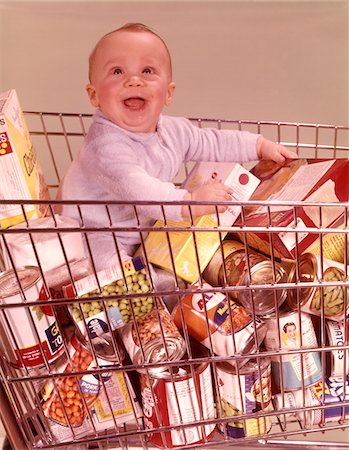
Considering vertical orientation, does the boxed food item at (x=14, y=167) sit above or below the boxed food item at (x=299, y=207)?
above

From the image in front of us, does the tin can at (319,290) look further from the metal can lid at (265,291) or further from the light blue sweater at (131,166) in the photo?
the light blue sweater at (131,166)

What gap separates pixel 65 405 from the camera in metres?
0.92

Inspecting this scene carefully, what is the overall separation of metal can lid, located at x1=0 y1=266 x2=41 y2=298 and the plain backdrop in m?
0.78

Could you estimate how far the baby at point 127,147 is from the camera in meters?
0.99

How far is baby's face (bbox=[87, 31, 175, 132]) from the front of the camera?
1.04 m

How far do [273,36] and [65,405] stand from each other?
3.41 feet

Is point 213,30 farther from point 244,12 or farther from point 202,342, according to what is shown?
point 202,342

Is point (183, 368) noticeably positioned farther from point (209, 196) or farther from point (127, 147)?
point (127, 147)

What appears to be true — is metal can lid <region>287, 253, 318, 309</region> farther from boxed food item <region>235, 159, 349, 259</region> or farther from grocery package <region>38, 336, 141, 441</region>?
grocery package <region>38, 336, 141, 441</region>

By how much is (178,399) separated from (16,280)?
0.29 m

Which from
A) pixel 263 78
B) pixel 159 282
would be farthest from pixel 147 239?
pixel 263 78

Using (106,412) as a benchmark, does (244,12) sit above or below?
above

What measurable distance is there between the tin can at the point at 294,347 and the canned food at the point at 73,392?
0.27 m

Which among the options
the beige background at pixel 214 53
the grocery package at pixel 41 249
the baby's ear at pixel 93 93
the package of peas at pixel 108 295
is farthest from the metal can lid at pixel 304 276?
the beige background at pixel 214 53
